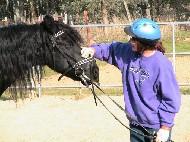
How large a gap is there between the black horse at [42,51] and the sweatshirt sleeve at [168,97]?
72cm

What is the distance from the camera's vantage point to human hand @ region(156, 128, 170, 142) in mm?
3291

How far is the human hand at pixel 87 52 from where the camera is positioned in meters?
3.79

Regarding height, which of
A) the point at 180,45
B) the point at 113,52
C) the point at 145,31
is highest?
the point at 145,31

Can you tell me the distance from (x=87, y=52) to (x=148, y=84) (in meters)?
0.61

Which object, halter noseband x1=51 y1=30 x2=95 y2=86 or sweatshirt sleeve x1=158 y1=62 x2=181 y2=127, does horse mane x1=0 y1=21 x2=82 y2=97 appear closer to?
halter noseband x1=51 y1=30 x2=95 y2=86

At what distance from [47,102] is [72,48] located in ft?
18.7

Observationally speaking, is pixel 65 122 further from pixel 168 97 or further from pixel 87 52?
pixel 168 97

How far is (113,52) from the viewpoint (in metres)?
3.83

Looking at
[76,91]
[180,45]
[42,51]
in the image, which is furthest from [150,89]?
[180,45]

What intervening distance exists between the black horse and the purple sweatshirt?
366mm

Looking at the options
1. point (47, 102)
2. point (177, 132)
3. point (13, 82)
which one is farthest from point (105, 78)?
point (13, 82)

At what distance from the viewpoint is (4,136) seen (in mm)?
6945

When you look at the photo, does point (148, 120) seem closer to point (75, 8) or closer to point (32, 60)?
point (32, 60)

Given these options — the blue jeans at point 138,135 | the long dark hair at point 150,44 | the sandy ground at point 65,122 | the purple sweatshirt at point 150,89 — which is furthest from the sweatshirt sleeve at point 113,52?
the sandy ground at point 65,122
